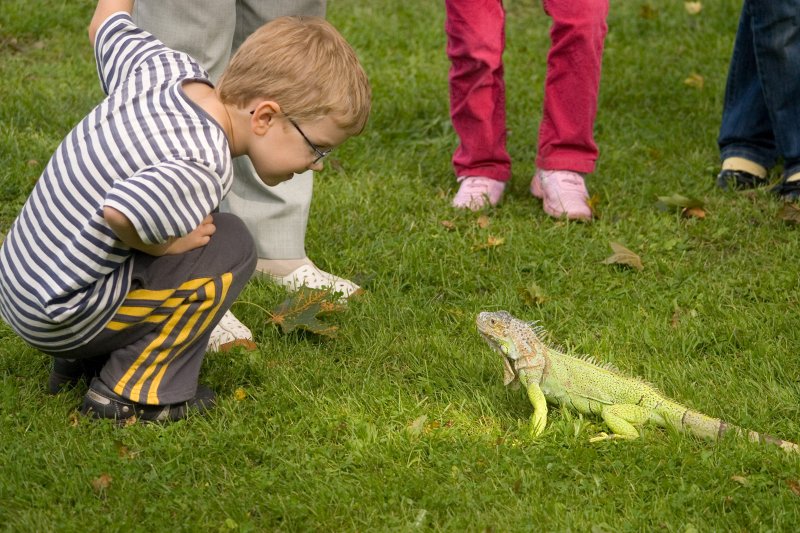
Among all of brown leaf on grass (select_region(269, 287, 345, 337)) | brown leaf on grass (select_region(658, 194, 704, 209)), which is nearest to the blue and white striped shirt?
brown leaf on grass (select_region(269, 287, 345, 337))

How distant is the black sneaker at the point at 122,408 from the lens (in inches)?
129

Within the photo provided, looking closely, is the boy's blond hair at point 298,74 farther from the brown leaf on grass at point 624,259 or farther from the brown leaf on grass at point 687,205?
the brown leaf on grass at point 687,205

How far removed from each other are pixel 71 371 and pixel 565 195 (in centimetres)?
255

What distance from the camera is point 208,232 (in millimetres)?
3182

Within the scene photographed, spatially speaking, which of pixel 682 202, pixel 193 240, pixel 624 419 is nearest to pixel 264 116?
pixel 193 240

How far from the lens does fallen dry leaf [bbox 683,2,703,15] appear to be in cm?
788

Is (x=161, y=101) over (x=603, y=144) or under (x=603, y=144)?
over

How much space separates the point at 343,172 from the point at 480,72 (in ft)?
3.10

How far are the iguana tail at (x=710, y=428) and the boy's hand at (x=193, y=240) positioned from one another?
60.4 inches

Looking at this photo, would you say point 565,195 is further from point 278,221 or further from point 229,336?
point 229,336

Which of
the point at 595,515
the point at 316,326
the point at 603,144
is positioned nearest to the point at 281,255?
the point at 316,326

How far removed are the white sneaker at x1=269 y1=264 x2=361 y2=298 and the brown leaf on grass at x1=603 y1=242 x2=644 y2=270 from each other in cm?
115

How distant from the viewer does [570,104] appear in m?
5.00

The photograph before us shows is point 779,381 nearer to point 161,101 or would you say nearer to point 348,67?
point 348,67
